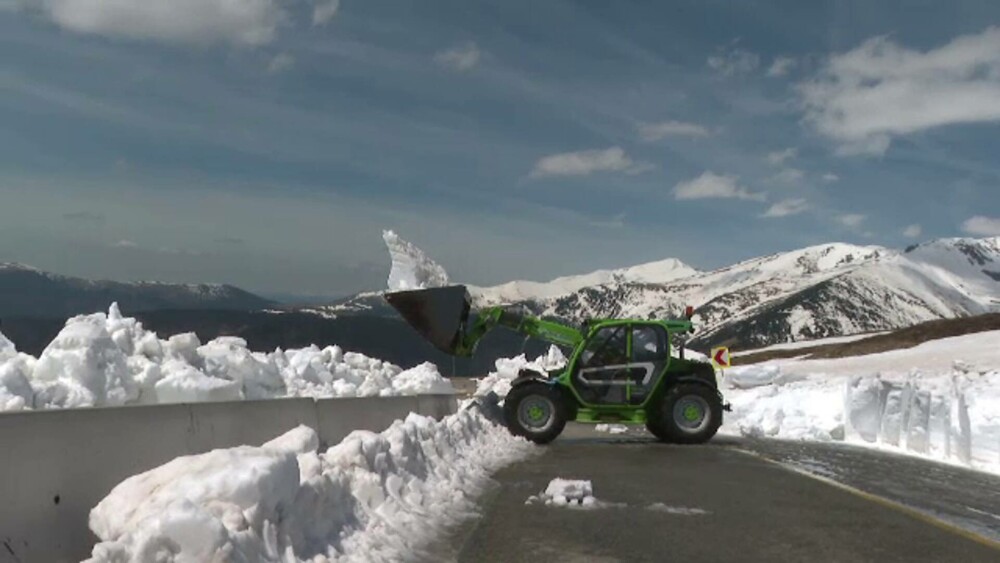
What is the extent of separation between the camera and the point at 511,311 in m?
18.1

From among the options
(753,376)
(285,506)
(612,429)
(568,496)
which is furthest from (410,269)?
(753,376)

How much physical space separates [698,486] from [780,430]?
12.3 m

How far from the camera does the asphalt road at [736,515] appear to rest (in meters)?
6.52

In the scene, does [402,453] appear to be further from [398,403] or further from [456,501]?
[398,403]

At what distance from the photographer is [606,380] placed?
16609 millimetres

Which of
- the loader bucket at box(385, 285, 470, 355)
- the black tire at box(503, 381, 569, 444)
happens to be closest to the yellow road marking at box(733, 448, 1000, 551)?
the black tire at box(503, 381, 569, 444)

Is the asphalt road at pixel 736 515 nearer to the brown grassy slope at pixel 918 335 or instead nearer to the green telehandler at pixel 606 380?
the green telehandler at pixel 606 380

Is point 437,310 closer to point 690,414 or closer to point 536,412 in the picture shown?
point 536,412

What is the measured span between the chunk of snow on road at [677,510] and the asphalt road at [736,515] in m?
0.07

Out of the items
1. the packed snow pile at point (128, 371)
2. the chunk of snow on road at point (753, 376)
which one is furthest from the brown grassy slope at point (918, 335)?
the packed snow pile at point (128, 371)

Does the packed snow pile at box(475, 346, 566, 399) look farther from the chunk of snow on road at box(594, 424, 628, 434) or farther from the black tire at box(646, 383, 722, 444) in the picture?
the black tire at box(646, 383, 722, 444)

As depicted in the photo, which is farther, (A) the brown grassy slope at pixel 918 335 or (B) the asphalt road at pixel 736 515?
(A) the brown grassy slope at pixel 918 335

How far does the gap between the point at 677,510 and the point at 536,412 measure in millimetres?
7850

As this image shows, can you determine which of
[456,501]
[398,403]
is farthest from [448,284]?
[456,501]
